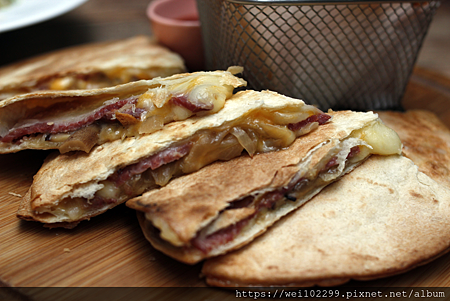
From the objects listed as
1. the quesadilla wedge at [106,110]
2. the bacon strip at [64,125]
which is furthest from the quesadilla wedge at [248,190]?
the bacon strip at [64,125]

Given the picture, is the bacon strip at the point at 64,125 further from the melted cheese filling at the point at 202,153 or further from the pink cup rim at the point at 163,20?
the pink cup rim at the point at 163,20

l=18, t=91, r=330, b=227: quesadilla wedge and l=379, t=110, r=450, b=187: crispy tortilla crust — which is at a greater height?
l=18, t=91, r=330, b=227: quesadilla wedge

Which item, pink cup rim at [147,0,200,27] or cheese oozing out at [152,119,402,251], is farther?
pink cup rim at [147,0,200,27]

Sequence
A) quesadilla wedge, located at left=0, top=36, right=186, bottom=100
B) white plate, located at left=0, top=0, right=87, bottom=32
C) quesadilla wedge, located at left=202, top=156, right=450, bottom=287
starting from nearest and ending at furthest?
quesadilla wedge, located at left=202, top=156, right=450, bottom=287 < quesadilla wedge, located at left=0, top=36, right=186, bottom=100 < white plate, located at left=0, top=0, right=87, bottom=32

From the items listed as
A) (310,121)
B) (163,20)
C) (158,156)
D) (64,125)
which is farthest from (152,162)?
(163,20)

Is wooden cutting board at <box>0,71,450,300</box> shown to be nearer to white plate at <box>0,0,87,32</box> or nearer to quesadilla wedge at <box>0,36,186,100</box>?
quesadilla wedge at <box>0,36,186,100</box>

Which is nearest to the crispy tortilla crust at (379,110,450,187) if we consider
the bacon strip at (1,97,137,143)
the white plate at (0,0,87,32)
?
the bacon strip at (1,97,137,143)

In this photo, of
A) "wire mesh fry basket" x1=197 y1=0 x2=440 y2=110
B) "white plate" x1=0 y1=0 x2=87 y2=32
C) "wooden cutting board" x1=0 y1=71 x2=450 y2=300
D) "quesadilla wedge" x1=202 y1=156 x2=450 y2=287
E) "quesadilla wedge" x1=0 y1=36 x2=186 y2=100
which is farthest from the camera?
"white plate" x1=0 y1=0 x2=87 y2=32
